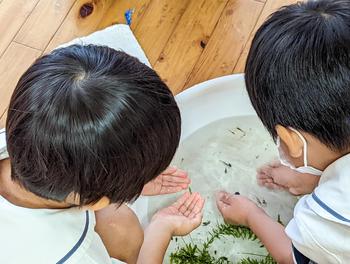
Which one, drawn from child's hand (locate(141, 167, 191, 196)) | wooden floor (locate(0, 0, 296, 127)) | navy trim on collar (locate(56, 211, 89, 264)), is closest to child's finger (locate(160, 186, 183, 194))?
child's hand (locate(141, 167, 191, 196))

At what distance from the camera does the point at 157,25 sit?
1.27 metres

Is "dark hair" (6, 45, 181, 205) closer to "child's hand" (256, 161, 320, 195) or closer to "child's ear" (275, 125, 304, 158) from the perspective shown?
"child's ear" (275, 125, 304, 158)

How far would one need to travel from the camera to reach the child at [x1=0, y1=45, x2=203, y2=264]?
1.90ft

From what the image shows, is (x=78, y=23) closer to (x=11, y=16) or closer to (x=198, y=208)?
(x=11, y=16)

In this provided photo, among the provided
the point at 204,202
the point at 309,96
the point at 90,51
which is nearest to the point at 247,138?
the point at 204,202

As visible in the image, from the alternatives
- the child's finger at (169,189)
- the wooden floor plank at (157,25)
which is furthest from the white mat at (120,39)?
the child's finger at (169,189)

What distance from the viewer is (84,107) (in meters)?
0.57

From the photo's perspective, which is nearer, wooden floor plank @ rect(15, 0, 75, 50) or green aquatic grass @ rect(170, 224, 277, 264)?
green aquatic grass @ rect(170, 224, 277, 264)

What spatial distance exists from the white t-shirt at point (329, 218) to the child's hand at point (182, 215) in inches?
11.0

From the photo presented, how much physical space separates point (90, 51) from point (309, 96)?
28 centimetres

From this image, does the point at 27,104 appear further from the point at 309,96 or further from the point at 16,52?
the point at 16,52

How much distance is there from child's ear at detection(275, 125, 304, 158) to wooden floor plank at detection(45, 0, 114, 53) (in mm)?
685

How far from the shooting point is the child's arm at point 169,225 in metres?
0.96

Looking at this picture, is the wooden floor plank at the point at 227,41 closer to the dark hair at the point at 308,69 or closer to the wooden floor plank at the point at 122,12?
the wooden floor plank at the point at 122,12
